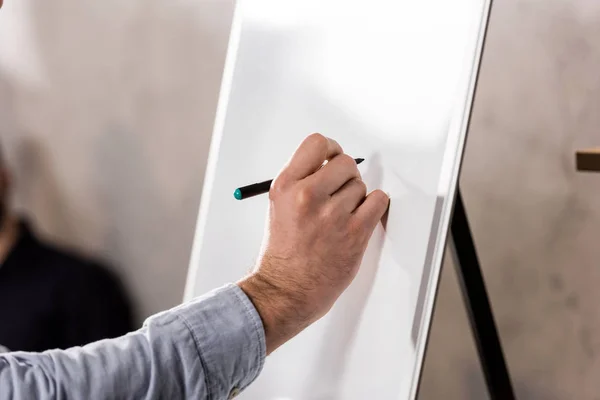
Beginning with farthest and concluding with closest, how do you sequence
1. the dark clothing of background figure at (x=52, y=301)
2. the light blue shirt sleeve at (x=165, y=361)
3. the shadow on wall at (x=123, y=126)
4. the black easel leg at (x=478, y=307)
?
the dark clothing of background figure at (x=52, y=301) → the shadow on wall at (x=123, y=126) → the black easel leg at (x=478, y=307) → the light blue shirt sleeve at (x=165, y=361)

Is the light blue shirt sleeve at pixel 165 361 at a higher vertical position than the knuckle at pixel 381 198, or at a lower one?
lower

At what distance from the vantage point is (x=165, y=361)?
57cm

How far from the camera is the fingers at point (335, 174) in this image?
0.63 metres

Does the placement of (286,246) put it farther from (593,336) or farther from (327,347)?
(593,336)

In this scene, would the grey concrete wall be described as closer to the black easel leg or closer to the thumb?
the black easel leg

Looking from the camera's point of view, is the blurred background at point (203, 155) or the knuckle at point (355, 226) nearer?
the knuckle at point (355, 226)

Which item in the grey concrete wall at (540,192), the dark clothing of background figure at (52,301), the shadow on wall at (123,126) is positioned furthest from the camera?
the dark clothing of background figure at (52,301)

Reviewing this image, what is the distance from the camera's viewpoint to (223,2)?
4.03 feet

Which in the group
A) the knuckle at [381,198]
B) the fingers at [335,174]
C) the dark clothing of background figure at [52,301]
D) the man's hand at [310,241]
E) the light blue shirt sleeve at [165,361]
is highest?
the fingers at [335,174]

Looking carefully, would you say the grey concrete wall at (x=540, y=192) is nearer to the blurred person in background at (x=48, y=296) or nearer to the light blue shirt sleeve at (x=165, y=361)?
the light blue shirt sleeve at (x=165, y=361)

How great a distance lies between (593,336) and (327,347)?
0.48 meters

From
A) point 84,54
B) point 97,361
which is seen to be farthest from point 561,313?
point 84,54

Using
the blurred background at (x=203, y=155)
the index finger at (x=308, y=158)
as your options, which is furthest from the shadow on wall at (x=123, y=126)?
the index finger at (x=308, y=158)

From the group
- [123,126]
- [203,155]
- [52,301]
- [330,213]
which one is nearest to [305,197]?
[330,213]
